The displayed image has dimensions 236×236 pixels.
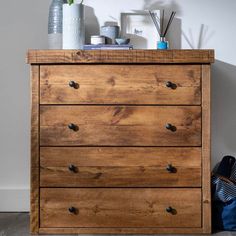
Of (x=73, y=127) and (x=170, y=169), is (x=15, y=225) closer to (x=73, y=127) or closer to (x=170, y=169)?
(x=73, y=127)

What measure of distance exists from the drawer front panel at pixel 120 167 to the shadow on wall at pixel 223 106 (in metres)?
0.52

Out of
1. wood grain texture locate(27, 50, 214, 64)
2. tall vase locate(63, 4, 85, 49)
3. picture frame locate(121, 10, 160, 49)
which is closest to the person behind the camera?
wood grain texture locate(27, 50, 214, 64)

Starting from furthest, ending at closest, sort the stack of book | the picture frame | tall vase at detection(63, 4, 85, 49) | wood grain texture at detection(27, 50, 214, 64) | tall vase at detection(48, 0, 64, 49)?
1. the picture frame
2. tall vase at detection(48, 0, 64, 49)
3. tall vase at detection(63, 4, 85, 49)
4. the stack of book
5. wood grain texture at detection(27, 50, 214, 64)

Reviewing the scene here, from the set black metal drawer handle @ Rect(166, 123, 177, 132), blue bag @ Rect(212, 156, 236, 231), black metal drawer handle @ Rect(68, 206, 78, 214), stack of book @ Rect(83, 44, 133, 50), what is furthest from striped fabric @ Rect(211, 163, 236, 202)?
stack of book @ Rect(83, 44, 133, 50)

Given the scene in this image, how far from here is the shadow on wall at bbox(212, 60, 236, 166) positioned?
2742 millimetres

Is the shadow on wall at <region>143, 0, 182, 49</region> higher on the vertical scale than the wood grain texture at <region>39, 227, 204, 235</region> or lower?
higher

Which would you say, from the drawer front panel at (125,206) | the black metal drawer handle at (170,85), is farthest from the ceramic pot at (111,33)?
the drawer front panel at (125,206)

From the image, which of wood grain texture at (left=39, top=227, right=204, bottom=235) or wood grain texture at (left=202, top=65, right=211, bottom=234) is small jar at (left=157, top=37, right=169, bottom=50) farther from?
wood grain texture at (left=39, top=227, right=204, bottom=235)

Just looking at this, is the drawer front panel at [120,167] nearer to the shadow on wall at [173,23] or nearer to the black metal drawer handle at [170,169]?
the black metal drawer handle at [170,169]

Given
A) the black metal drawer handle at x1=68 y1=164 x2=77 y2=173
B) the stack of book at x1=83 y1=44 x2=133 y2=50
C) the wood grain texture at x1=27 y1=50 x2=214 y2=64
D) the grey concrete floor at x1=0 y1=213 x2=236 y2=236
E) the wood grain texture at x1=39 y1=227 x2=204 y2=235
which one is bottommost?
the grey concrete floor at x1=0 y1=213 x2=236 y2=236

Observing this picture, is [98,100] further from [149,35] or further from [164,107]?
[149,35]

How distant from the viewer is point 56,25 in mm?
2592

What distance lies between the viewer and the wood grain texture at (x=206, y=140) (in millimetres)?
2258

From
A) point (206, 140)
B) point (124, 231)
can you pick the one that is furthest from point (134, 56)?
point (124, 231)
